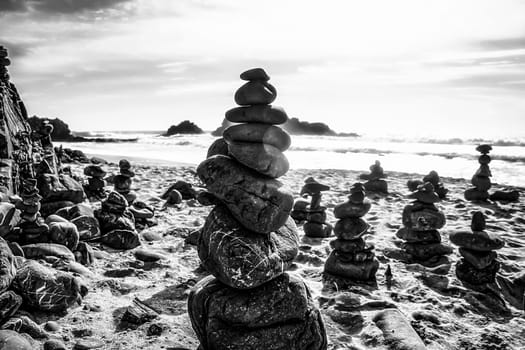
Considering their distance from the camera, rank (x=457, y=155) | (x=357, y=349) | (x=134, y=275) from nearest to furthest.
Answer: (x=357, y=349), (x=134, y=275), (x=457, y=155)

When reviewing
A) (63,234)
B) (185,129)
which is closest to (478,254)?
(63,234)

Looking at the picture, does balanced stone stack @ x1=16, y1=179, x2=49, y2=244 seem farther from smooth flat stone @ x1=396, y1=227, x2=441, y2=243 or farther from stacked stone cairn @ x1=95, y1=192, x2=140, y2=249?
smooth flat stone @ x1=396, y1=227, x2=441, y2=243

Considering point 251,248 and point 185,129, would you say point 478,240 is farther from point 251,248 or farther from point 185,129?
point 185,129

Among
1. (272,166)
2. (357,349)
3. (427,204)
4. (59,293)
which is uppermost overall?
(272,166)

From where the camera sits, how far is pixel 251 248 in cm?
354

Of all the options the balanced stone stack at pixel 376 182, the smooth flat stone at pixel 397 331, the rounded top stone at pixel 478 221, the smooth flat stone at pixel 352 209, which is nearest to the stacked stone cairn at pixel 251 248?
the smooth flat stone at pixel 397 331

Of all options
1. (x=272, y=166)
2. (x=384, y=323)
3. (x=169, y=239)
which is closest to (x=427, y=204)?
(x=384, y=323)

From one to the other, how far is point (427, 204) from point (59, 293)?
21.4 feet

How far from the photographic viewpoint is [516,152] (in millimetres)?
24562

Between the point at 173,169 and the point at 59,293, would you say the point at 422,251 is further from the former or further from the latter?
the point at 173,169

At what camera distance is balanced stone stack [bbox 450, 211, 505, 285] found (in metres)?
5.57

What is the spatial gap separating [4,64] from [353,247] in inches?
321

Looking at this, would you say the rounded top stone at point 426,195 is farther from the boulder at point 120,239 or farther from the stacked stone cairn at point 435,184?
the boulder at point 120,239

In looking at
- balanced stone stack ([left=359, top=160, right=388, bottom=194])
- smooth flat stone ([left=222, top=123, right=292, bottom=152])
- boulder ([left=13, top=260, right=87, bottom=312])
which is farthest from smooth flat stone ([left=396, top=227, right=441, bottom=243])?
boulder ([left=13, top=260, right=87, bottom=312])
